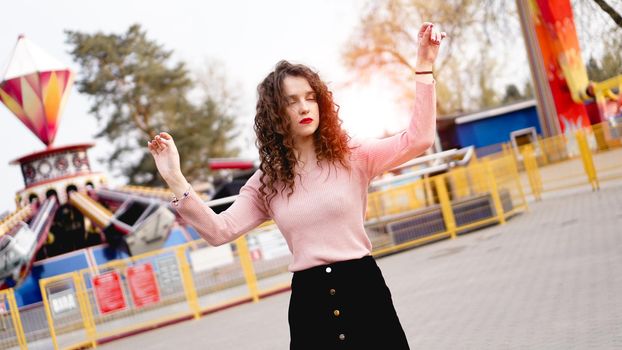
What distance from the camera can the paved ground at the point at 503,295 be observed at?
19.3 ft

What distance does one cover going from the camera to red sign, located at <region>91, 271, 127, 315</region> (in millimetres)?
13273

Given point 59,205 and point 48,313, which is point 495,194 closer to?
point 48,313

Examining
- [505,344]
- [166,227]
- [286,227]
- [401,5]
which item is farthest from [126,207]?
[286,227]

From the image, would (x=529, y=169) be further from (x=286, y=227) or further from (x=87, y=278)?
(x=286, y=227)

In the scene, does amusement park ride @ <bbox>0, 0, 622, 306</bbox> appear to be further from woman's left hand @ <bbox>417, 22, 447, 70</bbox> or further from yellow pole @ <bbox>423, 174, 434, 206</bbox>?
woman's left hand @ <bbox>417, 22, 447, 70</bbox>

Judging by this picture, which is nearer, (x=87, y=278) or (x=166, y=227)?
(x=87, y=278)

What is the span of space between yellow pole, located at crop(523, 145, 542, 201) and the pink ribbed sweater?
17.5 m

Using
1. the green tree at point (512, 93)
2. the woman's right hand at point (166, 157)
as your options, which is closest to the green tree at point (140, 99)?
the green tree at point (512, 93)

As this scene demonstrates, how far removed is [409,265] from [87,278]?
5.89 metres

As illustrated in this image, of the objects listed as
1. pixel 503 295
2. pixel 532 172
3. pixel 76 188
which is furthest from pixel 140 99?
pixel 503 295

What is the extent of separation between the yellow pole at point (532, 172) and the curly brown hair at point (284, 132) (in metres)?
17.6

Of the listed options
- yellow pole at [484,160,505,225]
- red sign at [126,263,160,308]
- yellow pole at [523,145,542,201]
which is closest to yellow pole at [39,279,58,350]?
red sign at [126,263,160,308]

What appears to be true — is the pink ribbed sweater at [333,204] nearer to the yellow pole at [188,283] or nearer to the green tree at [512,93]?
the yellow pole at [188,283]

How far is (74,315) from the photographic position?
13.4m
